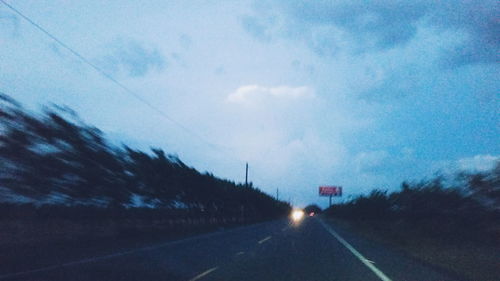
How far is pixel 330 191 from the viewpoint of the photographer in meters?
144

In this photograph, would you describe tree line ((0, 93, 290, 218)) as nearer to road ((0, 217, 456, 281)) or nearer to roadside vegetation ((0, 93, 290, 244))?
roadside vegetation ((0, 93, 290, 244))

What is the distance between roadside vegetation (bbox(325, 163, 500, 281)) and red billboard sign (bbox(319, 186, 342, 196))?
10472 centimetres

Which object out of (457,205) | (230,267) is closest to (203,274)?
(230,267)

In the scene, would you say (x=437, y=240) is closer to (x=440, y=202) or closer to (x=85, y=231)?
(x=440, y=202)

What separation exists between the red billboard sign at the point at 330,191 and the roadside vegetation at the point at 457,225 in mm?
104720

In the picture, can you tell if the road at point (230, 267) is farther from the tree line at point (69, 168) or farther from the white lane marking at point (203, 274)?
the tree line at point (69, 168)

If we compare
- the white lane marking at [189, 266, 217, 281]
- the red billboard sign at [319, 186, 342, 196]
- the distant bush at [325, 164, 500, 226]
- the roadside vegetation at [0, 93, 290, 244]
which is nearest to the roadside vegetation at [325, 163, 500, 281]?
the distant bush at [325, 164, 500, 226]

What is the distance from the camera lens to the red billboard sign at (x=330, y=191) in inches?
5640

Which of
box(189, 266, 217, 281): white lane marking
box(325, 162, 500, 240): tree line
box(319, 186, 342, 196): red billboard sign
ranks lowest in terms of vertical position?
box(189, 266, 217, 281): white lane marking

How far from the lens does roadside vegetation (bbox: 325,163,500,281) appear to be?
1806cm

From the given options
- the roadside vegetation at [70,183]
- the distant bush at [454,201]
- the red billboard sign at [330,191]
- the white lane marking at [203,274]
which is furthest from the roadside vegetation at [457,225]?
the red billboard sign at [330,191]

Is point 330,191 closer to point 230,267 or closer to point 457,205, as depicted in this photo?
point 457,205

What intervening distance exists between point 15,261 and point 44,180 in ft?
25.7

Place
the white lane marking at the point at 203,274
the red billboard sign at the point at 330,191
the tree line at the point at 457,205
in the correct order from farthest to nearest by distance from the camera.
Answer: the red billboard sign at the point at 330,191, the tree line at the point at 457,205, the white lane marking at the point at 203,274
